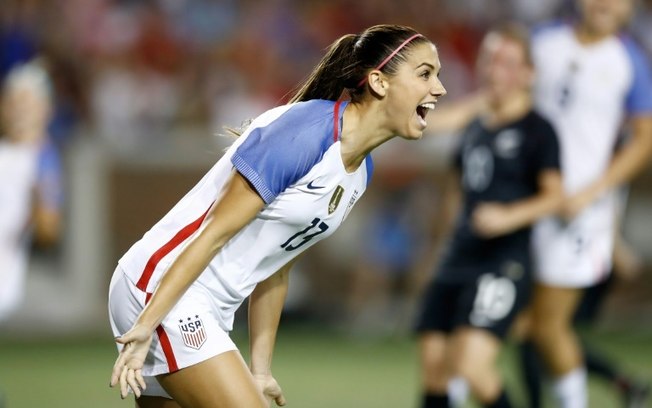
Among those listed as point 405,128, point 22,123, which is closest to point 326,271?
point 22,123

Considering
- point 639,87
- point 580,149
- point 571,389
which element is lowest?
point 571,389

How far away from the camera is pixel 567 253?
23.9 feet

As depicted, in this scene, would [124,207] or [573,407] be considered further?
[124,207]

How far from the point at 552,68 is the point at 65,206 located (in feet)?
23.2

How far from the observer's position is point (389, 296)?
44.0 ft

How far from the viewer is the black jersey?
6.71m

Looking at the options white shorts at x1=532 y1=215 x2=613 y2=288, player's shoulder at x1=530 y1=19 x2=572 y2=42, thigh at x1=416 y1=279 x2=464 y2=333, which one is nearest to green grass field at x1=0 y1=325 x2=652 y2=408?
white shorts at x1=532 y1=215 x2=613 y2=288

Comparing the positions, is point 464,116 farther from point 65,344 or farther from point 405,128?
point 65,344

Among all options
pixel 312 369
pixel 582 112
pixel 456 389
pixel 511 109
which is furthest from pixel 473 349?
pixel 312 369

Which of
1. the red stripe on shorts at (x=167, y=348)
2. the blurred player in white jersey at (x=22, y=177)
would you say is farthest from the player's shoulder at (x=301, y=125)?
the blurred player in white jersey at (x=22, y=177)

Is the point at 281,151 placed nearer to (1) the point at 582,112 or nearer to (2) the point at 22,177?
(1) the point at 582,112

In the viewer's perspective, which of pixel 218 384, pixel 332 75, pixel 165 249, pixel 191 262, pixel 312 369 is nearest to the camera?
pixel 191 262

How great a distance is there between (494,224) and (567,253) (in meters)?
0.94

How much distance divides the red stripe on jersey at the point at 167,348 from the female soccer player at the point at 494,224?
256cm
